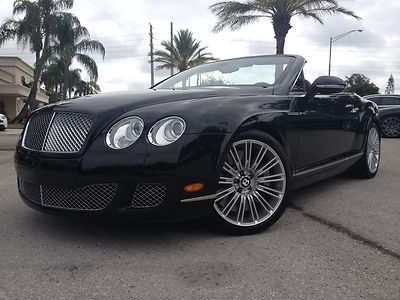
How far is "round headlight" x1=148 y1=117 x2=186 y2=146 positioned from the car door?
4.20ft

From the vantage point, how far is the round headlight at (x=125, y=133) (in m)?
2.93

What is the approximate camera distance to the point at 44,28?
103ft

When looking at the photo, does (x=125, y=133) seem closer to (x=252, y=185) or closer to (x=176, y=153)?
(x=176, y=153)

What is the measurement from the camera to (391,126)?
13.9 m

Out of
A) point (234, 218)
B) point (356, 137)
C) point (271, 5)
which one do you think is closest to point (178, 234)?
point (234, 218)

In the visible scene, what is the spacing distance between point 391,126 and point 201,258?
41.1 feet

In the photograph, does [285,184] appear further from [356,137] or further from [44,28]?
[44,28]

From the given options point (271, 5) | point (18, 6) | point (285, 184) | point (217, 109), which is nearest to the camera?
point (217, 109)

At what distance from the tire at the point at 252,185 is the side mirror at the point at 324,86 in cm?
85

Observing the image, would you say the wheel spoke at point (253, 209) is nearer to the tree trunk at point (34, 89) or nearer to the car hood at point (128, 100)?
the car hood at point (128, 100)

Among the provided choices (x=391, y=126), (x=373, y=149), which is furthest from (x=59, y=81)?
(x=373, y=149)

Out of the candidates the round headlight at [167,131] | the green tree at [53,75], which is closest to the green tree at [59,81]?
the green tree at [53,75]

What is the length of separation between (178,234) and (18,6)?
32081 millimetres

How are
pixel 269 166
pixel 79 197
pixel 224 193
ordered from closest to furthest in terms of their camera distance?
1. pixel 79 197
2. pixel 224 193
3. pixel 269 166
